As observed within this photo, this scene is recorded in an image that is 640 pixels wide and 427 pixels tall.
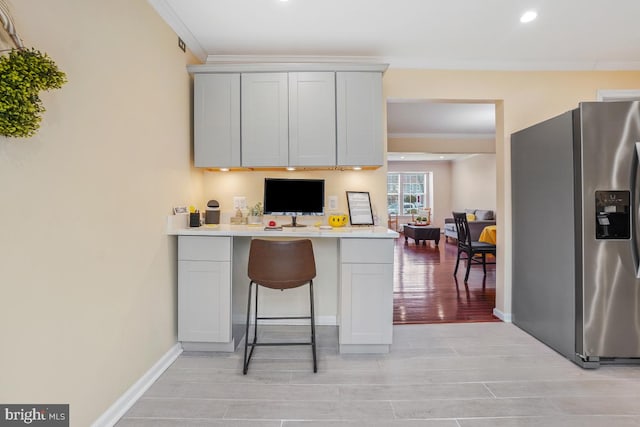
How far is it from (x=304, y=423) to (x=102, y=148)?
5.92ft

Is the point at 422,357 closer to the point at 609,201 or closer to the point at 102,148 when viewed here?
the point at 609,201

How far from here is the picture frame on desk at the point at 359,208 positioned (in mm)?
2989

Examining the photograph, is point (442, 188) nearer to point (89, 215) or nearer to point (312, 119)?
point (312, 119)

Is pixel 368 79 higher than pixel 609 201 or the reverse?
higher

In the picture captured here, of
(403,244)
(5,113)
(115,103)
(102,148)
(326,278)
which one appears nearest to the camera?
(5,113)

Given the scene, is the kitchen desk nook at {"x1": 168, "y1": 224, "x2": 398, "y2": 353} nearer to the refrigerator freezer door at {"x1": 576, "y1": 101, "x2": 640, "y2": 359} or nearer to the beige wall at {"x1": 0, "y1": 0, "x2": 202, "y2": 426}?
the beige wall at {"x1": 0, "y1": 0, "x2": 202, "y2": 426}

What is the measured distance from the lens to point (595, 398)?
1.94m

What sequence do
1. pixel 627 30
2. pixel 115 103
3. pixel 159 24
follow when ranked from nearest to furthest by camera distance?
pixel 115 103 → pixel 159 24 → pixel 627 30

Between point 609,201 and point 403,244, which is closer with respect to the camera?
point 609,201

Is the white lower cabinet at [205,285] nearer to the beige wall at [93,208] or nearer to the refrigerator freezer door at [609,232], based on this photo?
the beige wall at [93,208]

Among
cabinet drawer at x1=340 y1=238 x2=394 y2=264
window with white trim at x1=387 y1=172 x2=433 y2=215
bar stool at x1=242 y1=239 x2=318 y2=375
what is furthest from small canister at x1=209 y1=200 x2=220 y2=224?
window with white trim at x1=387 y1=172 x2=433 y2=215

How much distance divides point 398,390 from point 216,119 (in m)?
2.47

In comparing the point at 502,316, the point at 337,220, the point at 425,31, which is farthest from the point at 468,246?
the point at 425,31

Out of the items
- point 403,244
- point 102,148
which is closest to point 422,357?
point 102,148
